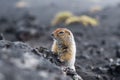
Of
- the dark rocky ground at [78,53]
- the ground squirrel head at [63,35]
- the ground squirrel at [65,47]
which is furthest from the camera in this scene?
the ground squirrel head at [63,35]

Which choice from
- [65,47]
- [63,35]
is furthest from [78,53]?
[65,47]

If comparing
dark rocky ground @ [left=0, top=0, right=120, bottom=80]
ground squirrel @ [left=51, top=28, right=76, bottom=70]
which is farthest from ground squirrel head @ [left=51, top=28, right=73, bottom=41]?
dark rocky ground @ [left=0, top=0, right=120, bottom=80]

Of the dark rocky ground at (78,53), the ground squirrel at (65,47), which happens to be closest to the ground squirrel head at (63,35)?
the ground squirrel at (65,47)

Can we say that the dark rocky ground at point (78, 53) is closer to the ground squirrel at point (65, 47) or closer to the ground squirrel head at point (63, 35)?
the ground squirrel at point (65, 47)

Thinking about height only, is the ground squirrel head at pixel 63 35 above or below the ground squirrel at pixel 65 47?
above

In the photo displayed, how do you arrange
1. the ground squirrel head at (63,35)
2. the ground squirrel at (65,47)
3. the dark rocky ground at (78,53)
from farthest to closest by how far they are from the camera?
1. the ground squirrel head at (63,35)
2. the ground squirrel at (65,47)
3. the dark rocky ground at (78,53)

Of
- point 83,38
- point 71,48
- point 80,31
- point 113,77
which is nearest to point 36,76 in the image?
point 71,48

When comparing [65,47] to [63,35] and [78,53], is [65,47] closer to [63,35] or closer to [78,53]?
[63,35]
